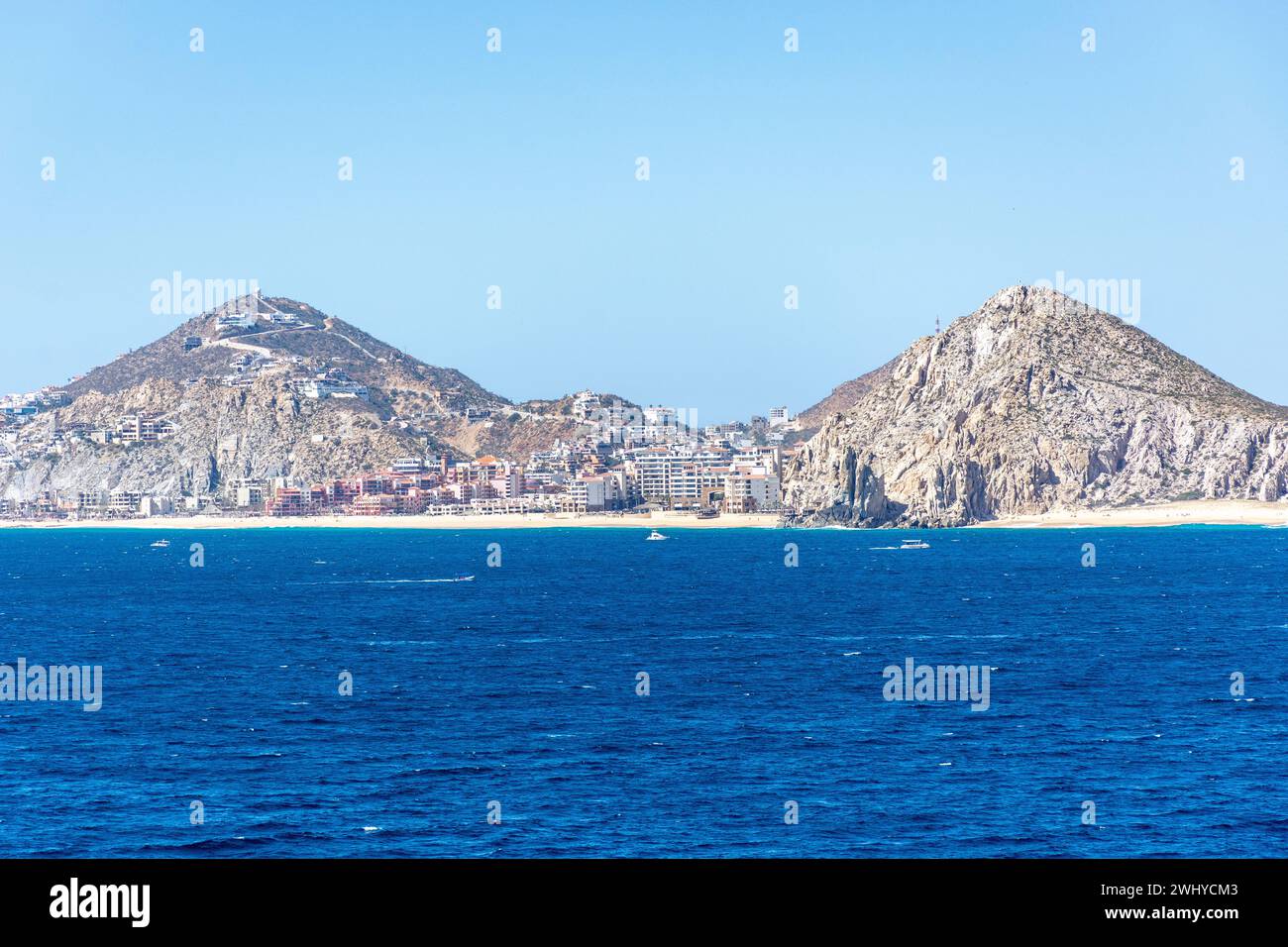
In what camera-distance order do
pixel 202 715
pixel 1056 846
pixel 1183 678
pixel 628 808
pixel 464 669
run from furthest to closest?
pixel 464 669 < pixel 1183 678 < pixel 202 715 < pixel 628 808 < pixel 1056 846

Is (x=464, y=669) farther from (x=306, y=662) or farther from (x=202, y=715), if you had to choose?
(x=202, y=715)

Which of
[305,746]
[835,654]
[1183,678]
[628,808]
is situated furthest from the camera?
[835,654]

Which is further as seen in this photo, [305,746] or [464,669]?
[464,669]
